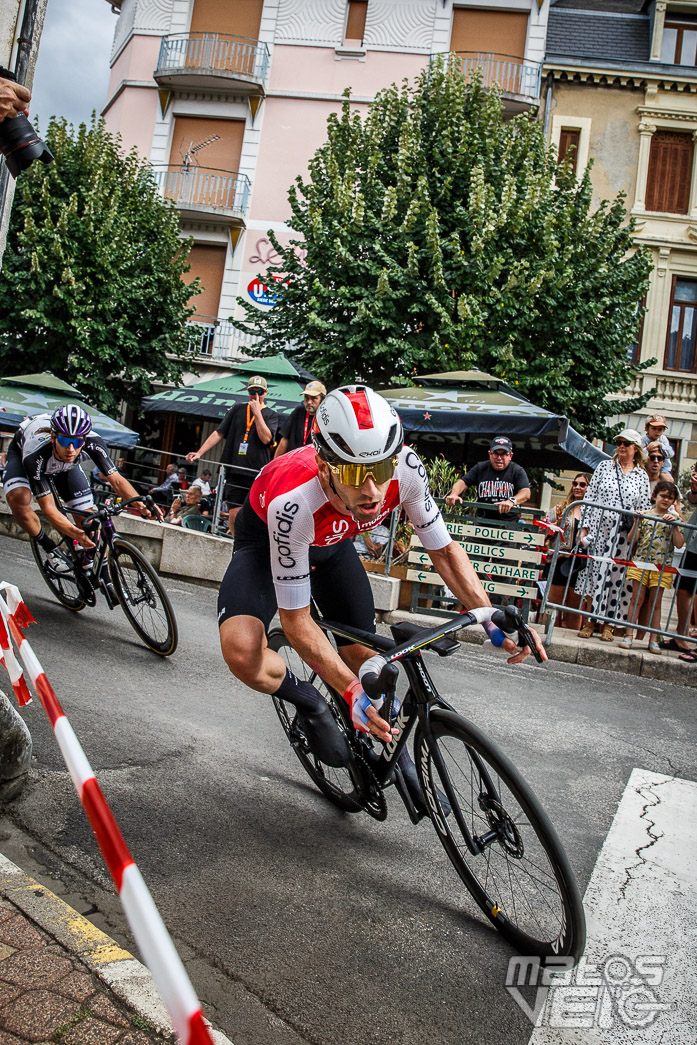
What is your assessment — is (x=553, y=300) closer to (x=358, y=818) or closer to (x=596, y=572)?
(x=596, y=572)

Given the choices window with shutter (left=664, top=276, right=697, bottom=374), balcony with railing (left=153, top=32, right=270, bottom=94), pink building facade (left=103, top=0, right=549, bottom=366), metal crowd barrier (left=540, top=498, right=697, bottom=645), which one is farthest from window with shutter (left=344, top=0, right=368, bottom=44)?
metal crowd barrier (left=540, top=498, right=697, bottom=645)

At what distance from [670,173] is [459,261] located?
1203 centimetres

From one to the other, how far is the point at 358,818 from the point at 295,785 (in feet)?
1.42

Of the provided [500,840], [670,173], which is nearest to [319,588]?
[500,840]

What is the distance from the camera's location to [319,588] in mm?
3891

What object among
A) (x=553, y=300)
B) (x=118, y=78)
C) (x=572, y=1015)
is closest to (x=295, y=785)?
(x=572, y=1015)

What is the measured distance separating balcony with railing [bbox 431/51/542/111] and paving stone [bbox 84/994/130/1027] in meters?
27.5

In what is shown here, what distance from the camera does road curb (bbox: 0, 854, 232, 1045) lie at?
2273 millimetres

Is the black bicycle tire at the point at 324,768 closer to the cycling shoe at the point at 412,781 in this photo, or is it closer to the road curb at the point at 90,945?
the cycling shoe at the point at 412,781

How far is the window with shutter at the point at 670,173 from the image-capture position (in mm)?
25453

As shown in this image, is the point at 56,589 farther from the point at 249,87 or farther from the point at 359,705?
the point at 249,87

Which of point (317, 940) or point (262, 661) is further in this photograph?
point (262, 661)

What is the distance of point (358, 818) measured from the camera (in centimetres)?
397

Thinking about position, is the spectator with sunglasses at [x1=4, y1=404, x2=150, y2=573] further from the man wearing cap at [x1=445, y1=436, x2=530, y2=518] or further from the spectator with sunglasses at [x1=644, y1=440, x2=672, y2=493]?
the spectator with sunglasses at [x1=644, y1=440, x2=672, y2=493]
